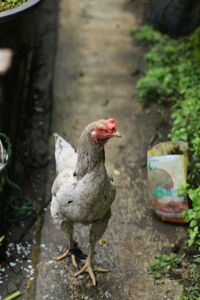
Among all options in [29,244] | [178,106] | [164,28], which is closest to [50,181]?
[29,244]

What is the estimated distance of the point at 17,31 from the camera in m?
5.14

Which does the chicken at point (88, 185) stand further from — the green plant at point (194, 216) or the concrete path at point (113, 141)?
the green plant at point (194, 216)

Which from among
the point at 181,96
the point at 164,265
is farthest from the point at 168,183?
the point at 181,96

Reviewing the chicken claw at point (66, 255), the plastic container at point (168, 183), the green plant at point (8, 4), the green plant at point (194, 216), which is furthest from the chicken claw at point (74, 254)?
the green plant at point (8, 4)

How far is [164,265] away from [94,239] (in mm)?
670

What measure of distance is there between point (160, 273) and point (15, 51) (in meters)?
2.76

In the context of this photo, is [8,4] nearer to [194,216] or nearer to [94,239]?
[94,239]

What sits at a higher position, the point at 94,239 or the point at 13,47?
the point at 13,47

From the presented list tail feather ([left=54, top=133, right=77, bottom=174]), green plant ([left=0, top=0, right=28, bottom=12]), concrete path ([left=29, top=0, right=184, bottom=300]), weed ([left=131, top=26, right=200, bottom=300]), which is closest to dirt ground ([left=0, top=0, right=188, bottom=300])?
concrete path ([left=29, top=0, right=184, bottom=300])

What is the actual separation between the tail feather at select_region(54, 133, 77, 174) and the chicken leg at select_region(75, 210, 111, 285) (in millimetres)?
495

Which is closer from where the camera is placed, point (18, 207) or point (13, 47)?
point (18, 207)

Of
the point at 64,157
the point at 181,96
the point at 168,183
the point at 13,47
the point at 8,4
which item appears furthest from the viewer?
the point at 181,96

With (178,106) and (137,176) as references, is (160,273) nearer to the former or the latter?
(137,176)

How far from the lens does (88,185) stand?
3635 mm
